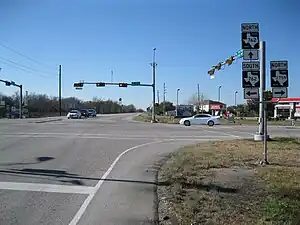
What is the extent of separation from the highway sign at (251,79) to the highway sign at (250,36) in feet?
3.53

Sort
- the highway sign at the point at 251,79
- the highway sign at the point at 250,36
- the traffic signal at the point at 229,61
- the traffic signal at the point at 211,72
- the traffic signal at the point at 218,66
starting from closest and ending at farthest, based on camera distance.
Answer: the highway sign at the point at 251,79, the highway sign at the point at 250,36, the traffic signal at the point at 229,61, the traffic signal at the point at 218,66, the traffic signal at the point at 211,72

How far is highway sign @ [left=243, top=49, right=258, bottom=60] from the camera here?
40.7 ft

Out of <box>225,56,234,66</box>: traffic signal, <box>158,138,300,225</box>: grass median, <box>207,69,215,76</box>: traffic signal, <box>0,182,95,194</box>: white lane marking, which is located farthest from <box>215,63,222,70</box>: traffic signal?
<box>0,182,95,194</box>: white lane marking

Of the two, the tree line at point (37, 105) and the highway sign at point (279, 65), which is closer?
the highway sign at point (279, 65)

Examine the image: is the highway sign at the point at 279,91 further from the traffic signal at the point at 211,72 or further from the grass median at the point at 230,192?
the traffic signal at the point at 211,72

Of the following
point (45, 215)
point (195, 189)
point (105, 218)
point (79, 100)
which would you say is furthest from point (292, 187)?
point (79, 100)

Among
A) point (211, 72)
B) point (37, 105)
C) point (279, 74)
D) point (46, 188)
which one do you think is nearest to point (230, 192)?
point (46, 188)

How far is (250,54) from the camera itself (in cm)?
1245

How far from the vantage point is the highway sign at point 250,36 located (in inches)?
493

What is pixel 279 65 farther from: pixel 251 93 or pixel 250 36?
pixel 250 36

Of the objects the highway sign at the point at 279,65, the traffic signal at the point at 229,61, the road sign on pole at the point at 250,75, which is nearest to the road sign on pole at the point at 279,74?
the highway sign at the point at 279,65

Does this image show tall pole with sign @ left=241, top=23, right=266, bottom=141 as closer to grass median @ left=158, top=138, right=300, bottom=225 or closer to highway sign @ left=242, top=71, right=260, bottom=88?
highway sign @ left=242, top=71, right=260, bottom=88

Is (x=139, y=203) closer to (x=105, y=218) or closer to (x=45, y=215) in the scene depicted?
(x=105, y=218)

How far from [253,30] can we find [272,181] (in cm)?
590
